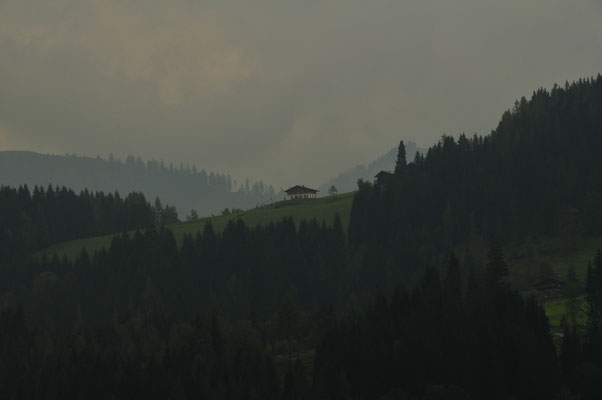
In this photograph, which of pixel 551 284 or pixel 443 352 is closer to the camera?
pixel 443 352

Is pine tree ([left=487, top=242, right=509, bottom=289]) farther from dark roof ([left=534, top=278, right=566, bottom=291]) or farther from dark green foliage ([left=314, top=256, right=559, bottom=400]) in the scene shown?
dark roof ([left=534, top=278, right=566, bottom=291])

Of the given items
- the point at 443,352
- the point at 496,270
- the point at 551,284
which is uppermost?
the point at 496,270

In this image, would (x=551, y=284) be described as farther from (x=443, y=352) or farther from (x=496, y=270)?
(x=443, y=352)

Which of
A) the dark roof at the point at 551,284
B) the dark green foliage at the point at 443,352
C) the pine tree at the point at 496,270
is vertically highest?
the pine tree at the point at 496,270

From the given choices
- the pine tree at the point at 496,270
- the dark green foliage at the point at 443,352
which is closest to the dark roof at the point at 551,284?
the pine tree at the point at 496,270

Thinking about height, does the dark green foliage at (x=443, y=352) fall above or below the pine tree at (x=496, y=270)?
below

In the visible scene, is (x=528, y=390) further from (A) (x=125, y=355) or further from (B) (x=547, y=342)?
(A) (x=125, y=355)

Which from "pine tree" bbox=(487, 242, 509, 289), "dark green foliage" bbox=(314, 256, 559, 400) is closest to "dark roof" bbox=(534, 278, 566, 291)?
"pine tree" bbox=(487, 242, 509, 289)

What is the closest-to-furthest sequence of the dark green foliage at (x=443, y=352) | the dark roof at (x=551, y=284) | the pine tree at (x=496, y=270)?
the dark green foliage at (x=443, y=352) → the pine tree at (x=496, y=270) → the dark roof at (x=551, y=284)

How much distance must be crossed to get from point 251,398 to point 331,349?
707 inches

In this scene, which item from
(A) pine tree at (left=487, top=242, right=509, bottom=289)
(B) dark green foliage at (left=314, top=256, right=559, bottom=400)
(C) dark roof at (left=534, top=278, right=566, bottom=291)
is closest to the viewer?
(B) dark green foliage at (left=314, top=256, right=559, bottom=400)

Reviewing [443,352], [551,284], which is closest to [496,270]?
[443,352]

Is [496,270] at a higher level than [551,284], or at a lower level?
higher

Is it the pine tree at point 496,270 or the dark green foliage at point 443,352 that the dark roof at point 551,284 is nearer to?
the pine tree at point 496,270
